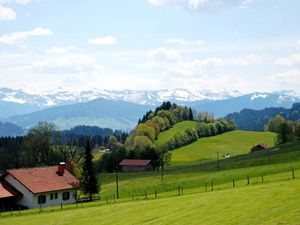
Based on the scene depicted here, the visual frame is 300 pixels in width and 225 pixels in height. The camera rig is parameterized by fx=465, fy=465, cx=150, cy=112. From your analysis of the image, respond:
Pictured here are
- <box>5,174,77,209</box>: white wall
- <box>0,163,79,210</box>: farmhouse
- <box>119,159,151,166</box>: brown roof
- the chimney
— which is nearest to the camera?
<box>5,174,77,209</box>: white wall

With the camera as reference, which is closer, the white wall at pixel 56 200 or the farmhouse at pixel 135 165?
the white wall at pixel 56 200

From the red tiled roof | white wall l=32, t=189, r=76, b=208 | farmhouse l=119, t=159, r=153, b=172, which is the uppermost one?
farmhouse l=119, t=159, r=153, b=172

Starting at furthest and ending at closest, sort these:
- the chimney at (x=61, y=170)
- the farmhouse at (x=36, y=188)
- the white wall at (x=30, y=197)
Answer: the chimney at (x=61, y=170)
the farmhouse at (x=36, y=188)
the white wall at (x=30, y=197)

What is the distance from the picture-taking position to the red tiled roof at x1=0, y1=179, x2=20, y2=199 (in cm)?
7739

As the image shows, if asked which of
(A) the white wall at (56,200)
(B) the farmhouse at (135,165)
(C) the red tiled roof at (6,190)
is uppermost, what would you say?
(B) the farmhouse at (135,165)

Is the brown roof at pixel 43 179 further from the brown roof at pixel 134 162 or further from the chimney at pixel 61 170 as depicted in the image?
the brown roof at pixel 134 162

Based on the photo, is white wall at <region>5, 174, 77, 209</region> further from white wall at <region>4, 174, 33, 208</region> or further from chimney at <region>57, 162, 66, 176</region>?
chimney at <region>57, 162, 66, 176</region>

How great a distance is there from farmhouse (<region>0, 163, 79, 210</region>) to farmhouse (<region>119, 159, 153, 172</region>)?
6908 cm

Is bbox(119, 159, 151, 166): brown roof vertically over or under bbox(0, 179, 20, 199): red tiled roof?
over

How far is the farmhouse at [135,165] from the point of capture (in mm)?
155375

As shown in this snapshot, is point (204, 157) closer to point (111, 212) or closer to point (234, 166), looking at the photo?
point (234, 166)

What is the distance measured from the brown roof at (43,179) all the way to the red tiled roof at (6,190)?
2315mm

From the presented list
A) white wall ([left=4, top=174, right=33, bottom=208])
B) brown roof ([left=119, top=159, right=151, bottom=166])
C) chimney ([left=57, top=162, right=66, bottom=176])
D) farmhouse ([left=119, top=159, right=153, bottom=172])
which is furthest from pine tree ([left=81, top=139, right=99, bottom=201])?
brown roof ([left=119, top=159, right=151, bottom=166])

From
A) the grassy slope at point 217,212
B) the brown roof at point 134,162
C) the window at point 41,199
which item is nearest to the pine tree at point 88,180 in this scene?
the window at point 41,199
